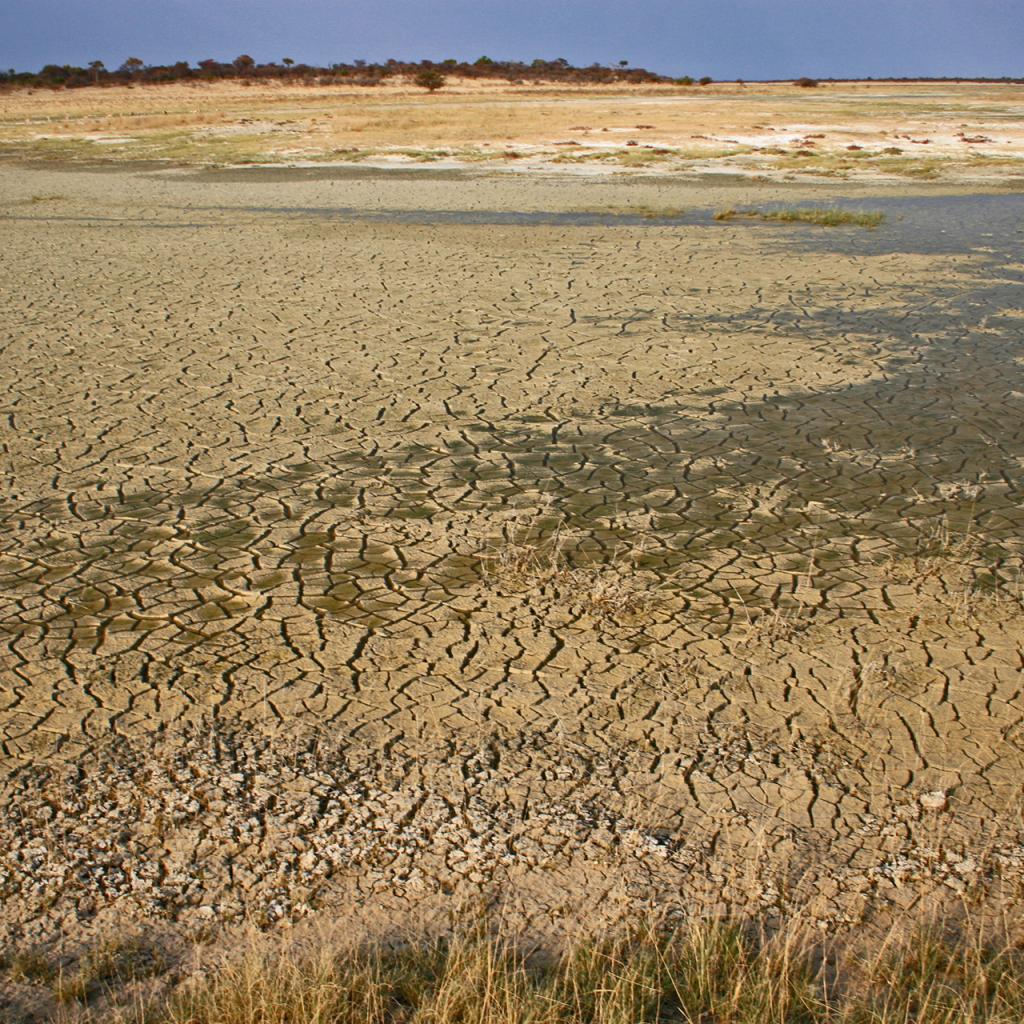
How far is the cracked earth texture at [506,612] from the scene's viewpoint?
9.81ft

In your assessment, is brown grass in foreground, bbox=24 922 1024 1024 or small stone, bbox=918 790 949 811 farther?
small stone, bbox=918 790 949 811

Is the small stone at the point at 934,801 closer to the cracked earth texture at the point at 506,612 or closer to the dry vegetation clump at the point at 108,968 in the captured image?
the cracked earth texture at the point at 506,612

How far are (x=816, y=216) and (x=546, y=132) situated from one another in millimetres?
17001

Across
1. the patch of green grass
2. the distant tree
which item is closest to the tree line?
the distant tree

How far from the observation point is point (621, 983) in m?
2.42

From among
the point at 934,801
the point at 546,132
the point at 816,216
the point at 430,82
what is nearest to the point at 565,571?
the point at 934,801

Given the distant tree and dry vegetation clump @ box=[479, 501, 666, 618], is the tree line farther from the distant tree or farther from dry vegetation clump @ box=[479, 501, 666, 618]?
dry vegetation clump @ box=[479, 501, 666, 618]

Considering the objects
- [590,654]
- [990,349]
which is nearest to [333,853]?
[590,654]

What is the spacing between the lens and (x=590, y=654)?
13.1 ft

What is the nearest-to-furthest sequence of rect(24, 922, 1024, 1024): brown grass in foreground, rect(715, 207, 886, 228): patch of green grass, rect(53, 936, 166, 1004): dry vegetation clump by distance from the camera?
rect(24, 922, 1024, 1024): brown grass in foreground → rect(53, 936, 166, 1004): dry vegetation clump → rect(715, 207, 886, 228): patch of green grass

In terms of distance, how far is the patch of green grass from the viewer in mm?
14281

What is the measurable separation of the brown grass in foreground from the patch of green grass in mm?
12762

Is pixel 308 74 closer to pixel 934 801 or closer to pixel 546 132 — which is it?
pixel 546 132

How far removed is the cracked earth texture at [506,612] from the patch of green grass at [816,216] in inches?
212
